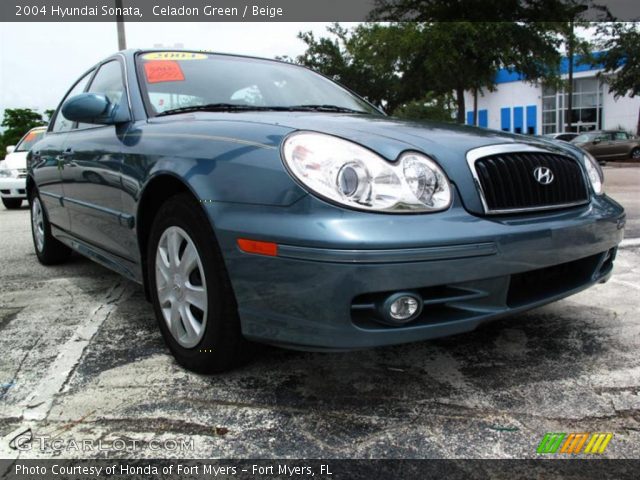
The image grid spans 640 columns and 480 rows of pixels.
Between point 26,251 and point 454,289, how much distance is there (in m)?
4.99

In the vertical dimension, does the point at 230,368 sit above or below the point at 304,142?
below

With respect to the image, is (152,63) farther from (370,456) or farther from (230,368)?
(370,456)

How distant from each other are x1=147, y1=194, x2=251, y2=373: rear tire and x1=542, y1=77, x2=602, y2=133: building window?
38.8m

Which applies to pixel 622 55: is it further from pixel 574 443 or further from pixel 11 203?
pixel 574 443

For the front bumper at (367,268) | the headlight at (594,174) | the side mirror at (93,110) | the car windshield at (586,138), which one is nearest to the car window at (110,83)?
the side mirror at (93,110)

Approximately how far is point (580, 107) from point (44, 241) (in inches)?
1589

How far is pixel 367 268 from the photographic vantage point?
1.81 metres

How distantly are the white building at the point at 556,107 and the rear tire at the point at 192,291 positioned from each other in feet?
116

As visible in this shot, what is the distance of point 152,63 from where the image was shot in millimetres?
3133

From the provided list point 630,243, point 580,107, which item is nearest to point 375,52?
point 630,243

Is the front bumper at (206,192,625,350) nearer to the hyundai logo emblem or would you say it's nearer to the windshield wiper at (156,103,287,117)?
the hyundai logo emblem

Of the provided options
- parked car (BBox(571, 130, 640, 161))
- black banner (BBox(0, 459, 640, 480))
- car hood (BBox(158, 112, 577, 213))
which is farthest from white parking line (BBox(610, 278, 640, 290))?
parked car (BBox(571, 130, 640, 161))

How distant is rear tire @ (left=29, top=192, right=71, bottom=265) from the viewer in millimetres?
4641

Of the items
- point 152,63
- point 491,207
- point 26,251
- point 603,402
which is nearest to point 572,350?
point 603,402
